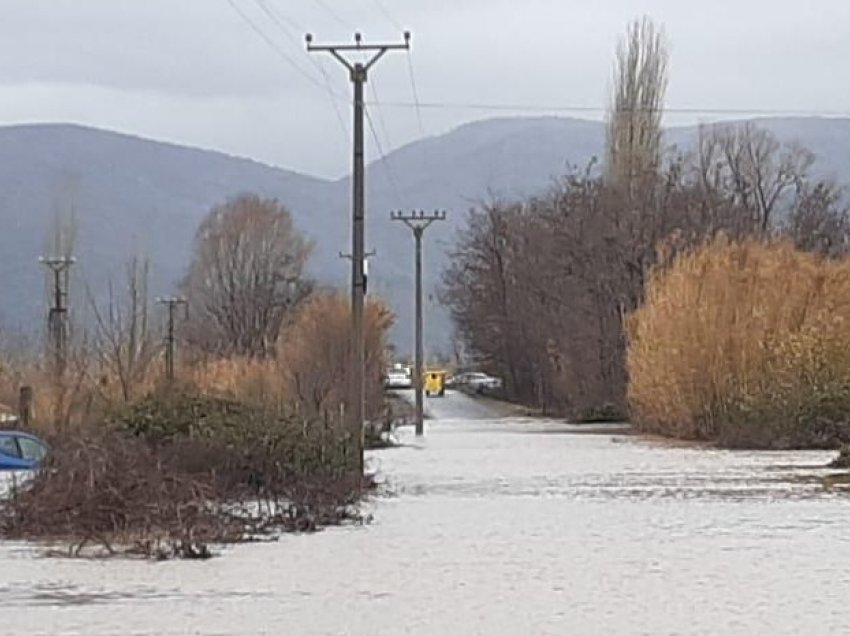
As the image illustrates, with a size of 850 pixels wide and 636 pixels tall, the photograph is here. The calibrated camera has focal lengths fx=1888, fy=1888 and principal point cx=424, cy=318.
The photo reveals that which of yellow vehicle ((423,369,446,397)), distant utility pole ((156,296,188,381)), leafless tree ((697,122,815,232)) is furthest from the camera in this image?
yellow vehicle ((423,369,446,397))

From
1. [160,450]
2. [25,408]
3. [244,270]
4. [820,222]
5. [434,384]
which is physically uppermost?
[820,222]

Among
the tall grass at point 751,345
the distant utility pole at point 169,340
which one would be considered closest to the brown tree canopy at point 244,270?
the distant utility pole at point 169,340

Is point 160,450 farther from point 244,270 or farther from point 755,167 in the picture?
point 244,270

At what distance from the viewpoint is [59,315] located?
6141 cm

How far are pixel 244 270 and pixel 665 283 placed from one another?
6401cm

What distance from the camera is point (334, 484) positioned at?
102ft

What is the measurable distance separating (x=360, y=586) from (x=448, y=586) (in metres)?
0.93

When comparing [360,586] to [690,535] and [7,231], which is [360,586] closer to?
[690,535]

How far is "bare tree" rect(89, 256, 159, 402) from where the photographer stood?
170 ft

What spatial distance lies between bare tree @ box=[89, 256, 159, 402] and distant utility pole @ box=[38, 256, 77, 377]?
1093mm

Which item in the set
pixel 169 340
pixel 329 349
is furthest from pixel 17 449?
pixel 329 349

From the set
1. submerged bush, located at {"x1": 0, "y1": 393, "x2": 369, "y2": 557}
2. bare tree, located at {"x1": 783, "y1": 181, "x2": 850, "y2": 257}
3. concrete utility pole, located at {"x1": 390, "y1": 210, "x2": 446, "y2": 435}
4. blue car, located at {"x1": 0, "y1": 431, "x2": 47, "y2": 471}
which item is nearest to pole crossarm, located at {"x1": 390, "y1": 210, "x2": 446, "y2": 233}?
concrete utility pole, located at {"x1": 390, "y1": 210, "x2": 446, "y2": 435}

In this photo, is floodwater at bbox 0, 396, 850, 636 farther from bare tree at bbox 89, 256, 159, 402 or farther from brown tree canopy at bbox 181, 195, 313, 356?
brown tree canopy at bbox 181, 195, 313, 356

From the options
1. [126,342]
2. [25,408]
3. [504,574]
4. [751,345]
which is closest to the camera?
[504,574]
